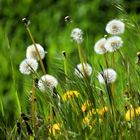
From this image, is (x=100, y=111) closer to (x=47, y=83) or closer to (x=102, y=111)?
(x=102, y=111)

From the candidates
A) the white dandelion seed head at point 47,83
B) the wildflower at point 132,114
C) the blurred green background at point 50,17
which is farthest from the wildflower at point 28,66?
the blurred green background at point 50,17

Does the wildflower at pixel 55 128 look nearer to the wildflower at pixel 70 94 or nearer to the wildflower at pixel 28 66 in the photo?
the wildflower at pixel 70 94

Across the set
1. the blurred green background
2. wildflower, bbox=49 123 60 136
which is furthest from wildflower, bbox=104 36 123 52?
the blurred green background

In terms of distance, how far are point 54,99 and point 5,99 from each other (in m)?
2.04

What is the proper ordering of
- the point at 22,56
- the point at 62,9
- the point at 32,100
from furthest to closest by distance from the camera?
the point at 62,9, the point at 22,56, the point at 32,100

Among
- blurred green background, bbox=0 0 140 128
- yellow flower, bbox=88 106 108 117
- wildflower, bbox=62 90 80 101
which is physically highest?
blurred green background, bbox=0 0 140 128

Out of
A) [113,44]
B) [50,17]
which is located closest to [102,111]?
[113,44]

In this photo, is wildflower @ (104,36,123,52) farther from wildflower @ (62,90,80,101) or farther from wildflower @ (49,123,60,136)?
wildflower @ (49,123,60,136)

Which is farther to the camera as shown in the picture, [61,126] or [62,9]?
[62,9]

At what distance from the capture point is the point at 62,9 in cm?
593

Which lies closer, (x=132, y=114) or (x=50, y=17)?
(x=132, y=114)

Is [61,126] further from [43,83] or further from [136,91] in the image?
[136,91]

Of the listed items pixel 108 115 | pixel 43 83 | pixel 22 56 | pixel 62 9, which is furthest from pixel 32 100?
pixel 62 9

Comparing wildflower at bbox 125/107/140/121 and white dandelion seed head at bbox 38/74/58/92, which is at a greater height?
white dandelion seed head at bbox 38/74/58/92
